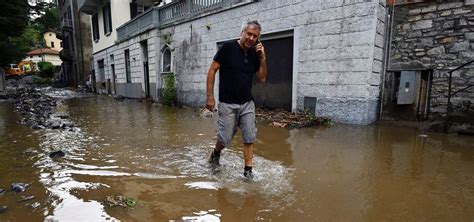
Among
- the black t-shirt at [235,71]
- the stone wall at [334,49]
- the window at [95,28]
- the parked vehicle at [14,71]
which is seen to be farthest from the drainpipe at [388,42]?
the parked vehicle at [14,71]

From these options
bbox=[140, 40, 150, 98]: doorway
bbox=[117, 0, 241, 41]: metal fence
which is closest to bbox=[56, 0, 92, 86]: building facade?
bbox=[117, 0, 241, 41]: metal fence

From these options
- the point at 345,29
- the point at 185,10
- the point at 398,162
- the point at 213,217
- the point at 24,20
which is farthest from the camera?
the point at 24,20

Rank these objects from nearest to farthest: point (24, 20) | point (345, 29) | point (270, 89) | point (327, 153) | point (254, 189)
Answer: point (254, 189) < point (327, 153) < point (345, 29) < point (270, 89) < point (24, 20)

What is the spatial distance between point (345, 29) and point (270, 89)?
2723mm

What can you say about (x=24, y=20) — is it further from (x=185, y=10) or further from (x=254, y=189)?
(x=254, y=189)

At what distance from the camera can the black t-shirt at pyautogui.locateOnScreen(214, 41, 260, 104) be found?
307 centimetres

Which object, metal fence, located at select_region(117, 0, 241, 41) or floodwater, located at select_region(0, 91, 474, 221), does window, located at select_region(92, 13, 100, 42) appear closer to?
metal fence, located at select_region(117, 0, 241, 41)

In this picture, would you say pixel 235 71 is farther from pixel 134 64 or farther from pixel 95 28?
pixel 95 28

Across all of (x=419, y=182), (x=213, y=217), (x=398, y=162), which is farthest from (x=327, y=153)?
(x=213, y=217)

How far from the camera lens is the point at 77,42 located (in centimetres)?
2605

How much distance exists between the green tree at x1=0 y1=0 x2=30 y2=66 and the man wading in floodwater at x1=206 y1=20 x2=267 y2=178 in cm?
1852

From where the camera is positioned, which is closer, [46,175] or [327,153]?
[46,175]

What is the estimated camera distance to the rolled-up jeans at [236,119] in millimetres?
3162

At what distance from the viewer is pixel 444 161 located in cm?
376
